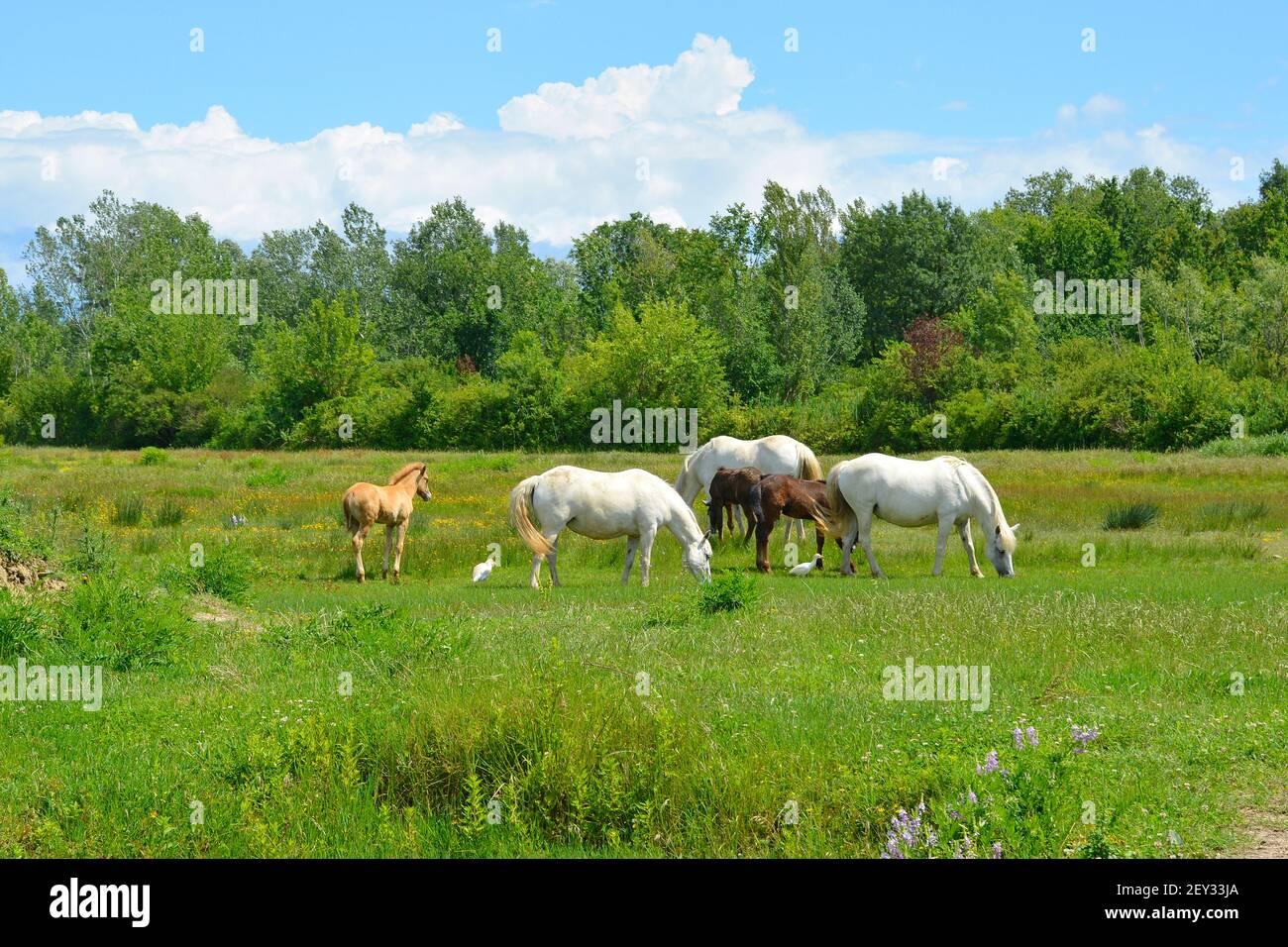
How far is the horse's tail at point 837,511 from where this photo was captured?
22172mm

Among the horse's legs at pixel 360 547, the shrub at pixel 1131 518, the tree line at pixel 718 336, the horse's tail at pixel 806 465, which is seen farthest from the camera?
the tree line at pixel 718 336

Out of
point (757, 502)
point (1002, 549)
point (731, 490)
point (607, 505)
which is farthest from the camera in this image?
point (731, 490)

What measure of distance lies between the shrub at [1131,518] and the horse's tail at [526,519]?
589 inches

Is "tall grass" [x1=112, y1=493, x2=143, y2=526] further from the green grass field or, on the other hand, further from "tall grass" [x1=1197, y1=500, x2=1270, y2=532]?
"tall grass" [x1=1197, y1=500, x2=1270, y2=532]

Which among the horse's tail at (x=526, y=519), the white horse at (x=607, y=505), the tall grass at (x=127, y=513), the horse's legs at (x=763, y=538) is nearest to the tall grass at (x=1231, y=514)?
the horse's legs at (x=763, y=538)

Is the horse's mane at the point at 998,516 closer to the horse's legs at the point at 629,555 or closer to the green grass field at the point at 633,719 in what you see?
the green grass field at the point at 633,719

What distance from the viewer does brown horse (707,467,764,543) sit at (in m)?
23.5

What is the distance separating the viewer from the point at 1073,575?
66.4 feet

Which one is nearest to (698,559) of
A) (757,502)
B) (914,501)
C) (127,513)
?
(757,502)

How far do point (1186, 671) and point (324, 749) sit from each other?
7.89m

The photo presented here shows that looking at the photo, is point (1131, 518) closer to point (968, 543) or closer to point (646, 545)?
point (968, 543)

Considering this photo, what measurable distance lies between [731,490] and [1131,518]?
34.0ft

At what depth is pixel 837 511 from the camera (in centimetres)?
2228
